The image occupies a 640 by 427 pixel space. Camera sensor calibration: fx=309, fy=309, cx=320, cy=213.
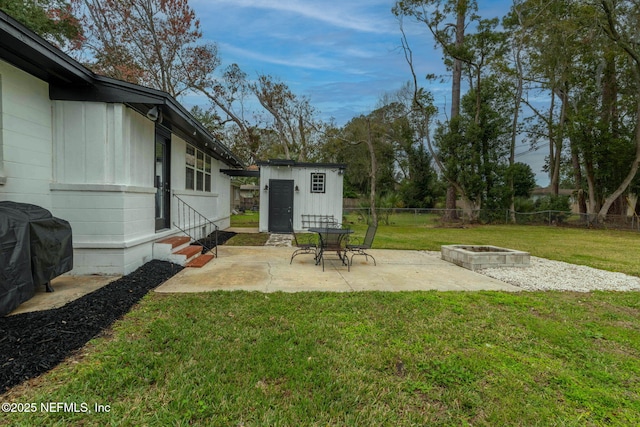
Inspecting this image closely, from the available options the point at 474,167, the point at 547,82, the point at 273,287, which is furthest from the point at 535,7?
the point at 273,287

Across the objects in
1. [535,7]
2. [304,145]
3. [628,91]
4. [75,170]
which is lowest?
[75,170]

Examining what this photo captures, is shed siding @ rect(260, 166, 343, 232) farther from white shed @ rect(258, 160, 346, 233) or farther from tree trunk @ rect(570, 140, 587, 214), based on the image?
tree trunk @ rect(570, 140, 587, 214)

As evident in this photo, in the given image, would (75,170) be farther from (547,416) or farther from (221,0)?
(221,0)

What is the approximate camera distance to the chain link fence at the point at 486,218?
17.8 metres

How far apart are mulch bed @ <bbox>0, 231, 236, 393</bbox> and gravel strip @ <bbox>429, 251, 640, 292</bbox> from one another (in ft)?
19.8

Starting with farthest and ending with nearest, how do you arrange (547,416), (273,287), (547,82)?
(547,82), (273,287), (547,416)

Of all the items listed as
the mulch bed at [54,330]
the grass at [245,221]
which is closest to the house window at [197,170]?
the mulch bed at [54,330]

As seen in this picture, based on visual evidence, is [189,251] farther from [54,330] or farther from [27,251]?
[54,330]

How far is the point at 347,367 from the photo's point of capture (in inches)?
99.4

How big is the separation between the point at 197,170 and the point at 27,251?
20.3ft

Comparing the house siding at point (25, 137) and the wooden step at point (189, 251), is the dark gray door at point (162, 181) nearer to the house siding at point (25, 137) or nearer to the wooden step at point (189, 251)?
the wooden step at point (189, 251)

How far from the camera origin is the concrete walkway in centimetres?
479

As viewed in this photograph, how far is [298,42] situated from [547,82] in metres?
17.1

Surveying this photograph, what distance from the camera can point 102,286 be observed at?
426 centimetres
